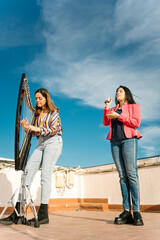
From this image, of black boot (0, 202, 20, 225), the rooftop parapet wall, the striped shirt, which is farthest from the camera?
the rooftop parapet wall

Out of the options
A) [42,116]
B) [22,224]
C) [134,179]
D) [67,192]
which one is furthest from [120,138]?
[67,192]

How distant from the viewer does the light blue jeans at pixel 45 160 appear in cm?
234

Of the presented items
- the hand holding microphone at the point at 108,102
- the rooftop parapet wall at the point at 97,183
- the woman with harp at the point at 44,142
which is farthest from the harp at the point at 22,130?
the rooftop parapet wall at the point at 97,183

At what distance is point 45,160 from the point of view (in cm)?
240

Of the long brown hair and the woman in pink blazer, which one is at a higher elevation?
the long brown hair

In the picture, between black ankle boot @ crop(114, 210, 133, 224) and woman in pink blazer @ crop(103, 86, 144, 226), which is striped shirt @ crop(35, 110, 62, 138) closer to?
woman in pink blazer @ crop(103, 86, 144, 226)

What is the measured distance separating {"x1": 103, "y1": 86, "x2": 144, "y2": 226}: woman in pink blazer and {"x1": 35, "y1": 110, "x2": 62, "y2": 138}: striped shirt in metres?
0.56

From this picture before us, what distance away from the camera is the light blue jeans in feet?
7.67

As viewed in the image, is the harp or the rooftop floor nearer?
the rooftop floor

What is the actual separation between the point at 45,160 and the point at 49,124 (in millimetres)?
394

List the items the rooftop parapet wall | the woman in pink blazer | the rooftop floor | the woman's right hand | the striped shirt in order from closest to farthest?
1. the rooftop floor
2. the woman in pink blazer
3. the striped shirt
4. the woman's right hand
5. the rooftop parapet wall

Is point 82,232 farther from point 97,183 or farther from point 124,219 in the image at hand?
point 97,183

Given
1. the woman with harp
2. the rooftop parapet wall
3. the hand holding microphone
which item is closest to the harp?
the woman with harp

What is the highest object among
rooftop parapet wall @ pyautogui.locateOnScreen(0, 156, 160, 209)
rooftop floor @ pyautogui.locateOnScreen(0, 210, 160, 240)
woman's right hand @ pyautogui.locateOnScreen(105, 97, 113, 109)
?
woman's right hand @ pyautogui.locateOnScreen(105, 97, 113, 109)
